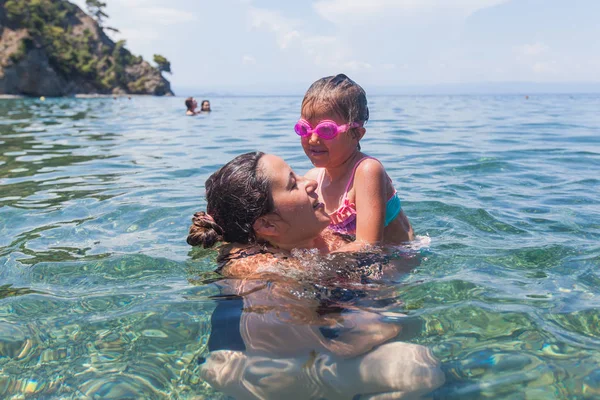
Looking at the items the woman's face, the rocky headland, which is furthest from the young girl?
the rocky headland

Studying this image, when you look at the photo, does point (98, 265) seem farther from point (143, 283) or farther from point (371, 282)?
point (371, 282)

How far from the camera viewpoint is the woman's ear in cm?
320

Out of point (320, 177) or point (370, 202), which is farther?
point (320, 177)

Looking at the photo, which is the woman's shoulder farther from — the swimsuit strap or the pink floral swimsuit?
the swimsuit strap

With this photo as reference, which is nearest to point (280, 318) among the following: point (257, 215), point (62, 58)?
point (257, 215)

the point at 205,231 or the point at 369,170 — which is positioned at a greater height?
the point at 369,170

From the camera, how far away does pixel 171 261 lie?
415 cm

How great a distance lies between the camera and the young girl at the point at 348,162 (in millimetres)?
3555

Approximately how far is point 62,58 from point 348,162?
246ft

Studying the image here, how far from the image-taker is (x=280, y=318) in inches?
113

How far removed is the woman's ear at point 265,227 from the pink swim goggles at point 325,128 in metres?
0.84

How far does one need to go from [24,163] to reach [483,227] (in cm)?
783

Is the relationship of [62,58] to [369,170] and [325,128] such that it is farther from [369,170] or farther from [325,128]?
[369,170]

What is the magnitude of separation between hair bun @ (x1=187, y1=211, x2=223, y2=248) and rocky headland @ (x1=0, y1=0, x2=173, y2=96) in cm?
6455
